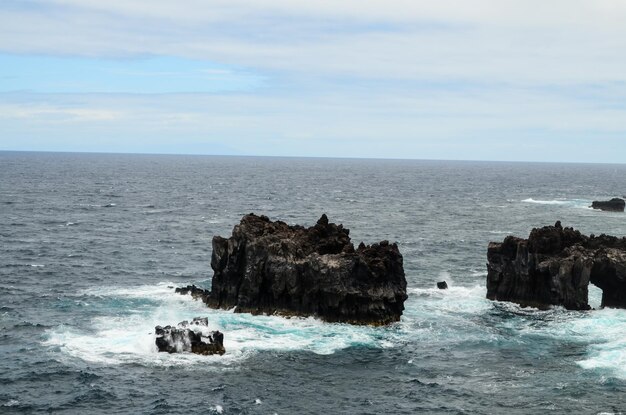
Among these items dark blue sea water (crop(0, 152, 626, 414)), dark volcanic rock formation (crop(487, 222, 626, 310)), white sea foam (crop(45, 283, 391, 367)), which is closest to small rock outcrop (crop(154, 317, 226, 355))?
white sea foam (crop(45, 283, 391, 367))

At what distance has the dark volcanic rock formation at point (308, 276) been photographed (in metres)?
72.3

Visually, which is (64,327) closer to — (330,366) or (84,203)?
(330,366)

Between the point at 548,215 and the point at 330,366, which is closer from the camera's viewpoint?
the point at 330,366

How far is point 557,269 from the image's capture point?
77750mm

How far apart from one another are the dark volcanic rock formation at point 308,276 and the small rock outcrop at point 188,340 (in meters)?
11.5

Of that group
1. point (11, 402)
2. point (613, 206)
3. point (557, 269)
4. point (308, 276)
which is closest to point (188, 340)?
point (308, 276)

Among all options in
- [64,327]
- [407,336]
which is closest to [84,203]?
[64,327]

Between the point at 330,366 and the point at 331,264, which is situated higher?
the point at 331,264

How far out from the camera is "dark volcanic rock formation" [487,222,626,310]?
77.6m

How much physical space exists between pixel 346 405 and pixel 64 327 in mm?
30123

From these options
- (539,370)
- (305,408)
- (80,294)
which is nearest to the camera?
(305,408)

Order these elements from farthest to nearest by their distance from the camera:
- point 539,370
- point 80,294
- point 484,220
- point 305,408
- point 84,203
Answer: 1. point 84,203
2. point 484,220
3. point 80,294
4. point 539,370
5. point 305,408

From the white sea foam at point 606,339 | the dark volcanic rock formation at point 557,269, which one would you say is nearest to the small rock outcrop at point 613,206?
the dark volcanic rock formation at point 557,269

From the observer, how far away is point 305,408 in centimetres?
5428
